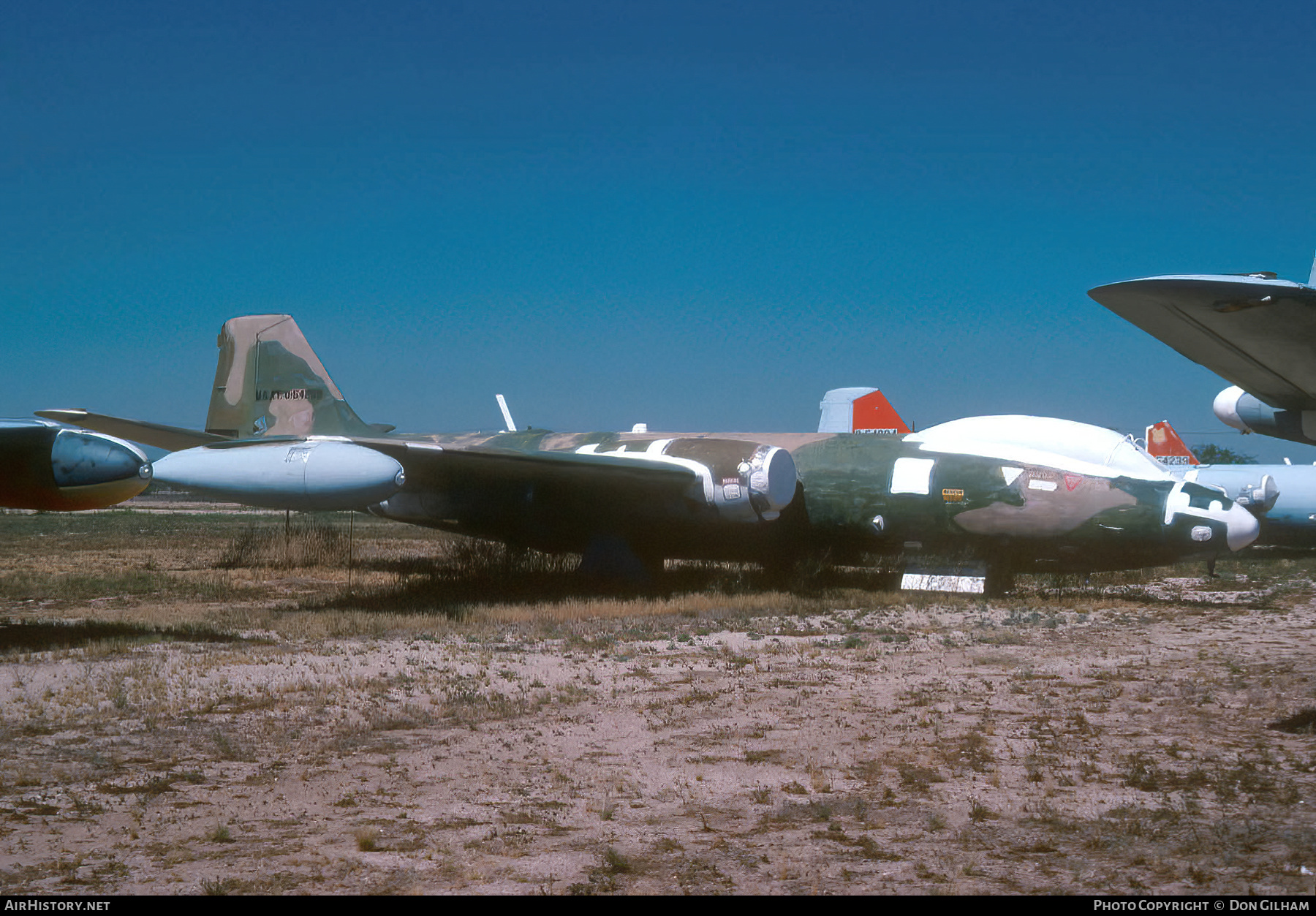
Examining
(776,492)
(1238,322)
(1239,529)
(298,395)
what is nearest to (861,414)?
(776,492)

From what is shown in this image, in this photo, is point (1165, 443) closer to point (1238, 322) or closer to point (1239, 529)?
point (1239, 529)

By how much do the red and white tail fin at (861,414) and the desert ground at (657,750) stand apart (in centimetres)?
574

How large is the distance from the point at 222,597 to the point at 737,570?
809cm

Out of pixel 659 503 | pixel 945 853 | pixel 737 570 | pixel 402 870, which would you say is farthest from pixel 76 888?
pixel 737 570

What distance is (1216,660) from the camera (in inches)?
341

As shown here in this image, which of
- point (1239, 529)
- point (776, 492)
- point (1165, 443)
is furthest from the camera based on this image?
point (1165, 443)

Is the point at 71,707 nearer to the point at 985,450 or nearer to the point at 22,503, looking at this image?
the point at 22,503

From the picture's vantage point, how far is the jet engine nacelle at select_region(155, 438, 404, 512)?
442 inches

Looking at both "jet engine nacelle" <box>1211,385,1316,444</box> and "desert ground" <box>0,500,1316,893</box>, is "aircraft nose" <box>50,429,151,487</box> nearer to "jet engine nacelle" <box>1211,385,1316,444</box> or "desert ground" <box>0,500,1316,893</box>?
"desert ground" <box>0,500,1316,893</box>

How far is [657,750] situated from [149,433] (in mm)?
11980

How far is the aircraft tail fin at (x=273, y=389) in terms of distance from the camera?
17688 millimetres

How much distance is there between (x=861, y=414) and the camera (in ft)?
58.3

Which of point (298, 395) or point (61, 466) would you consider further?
point (298, 395)
